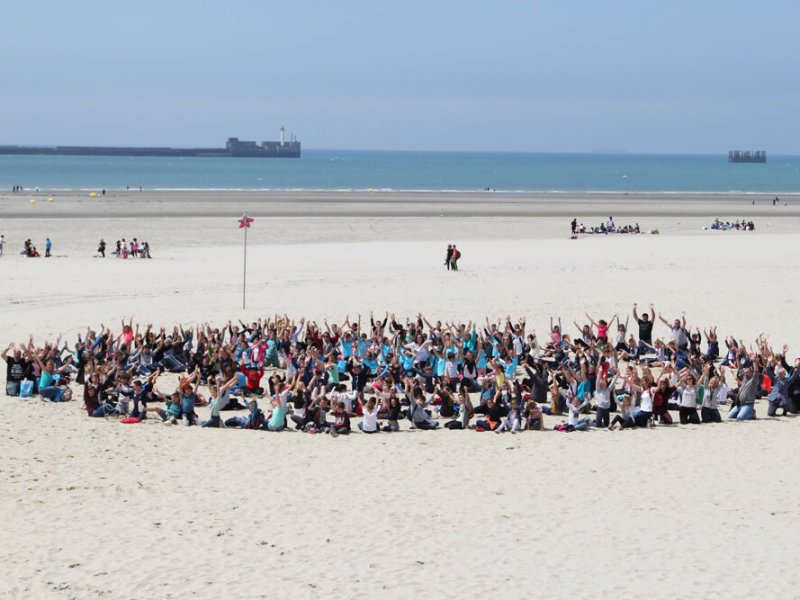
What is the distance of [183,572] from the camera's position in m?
8.86

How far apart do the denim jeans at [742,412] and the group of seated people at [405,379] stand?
19 mm

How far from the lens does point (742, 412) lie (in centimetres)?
1436

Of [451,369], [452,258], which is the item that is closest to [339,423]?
[451,369]

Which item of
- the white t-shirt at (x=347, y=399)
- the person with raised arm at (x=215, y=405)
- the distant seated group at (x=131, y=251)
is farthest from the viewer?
the distant seated group at (x=131, y=251)

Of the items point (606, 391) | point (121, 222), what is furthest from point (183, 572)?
point (121, 222)

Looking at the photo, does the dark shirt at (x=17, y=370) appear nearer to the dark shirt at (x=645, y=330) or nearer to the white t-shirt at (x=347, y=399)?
the white t-shirt at (x=347, y=399)

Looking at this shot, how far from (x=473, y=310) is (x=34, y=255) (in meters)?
17.2

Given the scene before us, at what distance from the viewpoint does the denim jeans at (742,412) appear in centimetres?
1436

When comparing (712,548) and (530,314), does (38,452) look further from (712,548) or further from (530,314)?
(530,314)

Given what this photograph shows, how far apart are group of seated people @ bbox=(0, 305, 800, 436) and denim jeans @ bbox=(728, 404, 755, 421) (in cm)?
2

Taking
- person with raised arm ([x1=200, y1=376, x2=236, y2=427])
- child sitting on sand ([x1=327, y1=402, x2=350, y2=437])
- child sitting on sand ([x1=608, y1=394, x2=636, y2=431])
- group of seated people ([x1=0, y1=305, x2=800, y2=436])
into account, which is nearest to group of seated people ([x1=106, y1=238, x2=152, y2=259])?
group of seated people ([x1=0, y1=305, x2=800, y2=436])

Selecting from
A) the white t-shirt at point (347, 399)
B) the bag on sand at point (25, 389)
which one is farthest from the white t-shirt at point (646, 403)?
the bag on sand at point (25, 389)

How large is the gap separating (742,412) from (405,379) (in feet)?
15.3

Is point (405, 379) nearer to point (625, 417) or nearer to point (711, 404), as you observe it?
point (625, 417)
